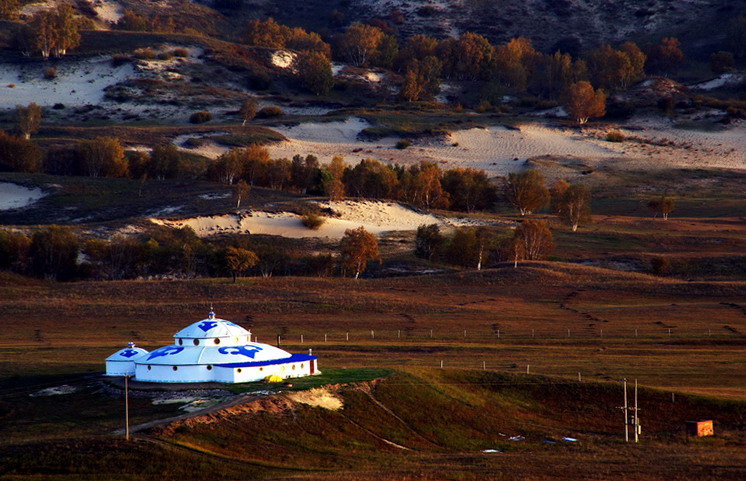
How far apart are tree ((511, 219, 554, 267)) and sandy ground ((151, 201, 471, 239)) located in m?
13.1

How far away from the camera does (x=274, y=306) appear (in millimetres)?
80562

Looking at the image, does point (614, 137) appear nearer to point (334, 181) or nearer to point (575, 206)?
point (575, 206)

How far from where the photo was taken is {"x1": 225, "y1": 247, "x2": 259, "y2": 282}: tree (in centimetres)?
9338

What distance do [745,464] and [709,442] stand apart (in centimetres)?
653

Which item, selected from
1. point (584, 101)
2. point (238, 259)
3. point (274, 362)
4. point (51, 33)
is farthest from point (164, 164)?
point (274, 362)

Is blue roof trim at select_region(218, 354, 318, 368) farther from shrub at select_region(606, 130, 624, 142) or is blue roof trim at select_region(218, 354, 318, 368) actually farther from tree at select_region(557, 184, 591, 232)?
shrub at select_region(606, 130, 624, 142)

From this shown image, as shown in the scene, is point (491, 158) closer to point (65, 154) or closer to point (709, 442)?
point (65, 154)

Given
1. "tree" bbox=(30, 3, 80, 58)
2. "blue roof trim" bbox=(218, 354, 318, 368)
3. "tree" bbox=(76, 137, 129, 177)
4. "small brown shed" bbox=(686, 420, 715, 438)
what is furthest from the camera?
"tree" bbox=(30, 3, 80, 58)

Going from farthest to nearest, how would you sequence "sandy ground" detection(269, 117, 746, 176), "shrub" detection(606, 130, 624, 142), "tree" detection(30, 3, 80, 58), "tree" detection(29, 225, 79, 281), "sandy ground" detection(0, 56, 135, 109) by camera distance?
1. "tree" detection(30, 3, 80, 58)
2. "sandy ground" detection(0, 56, 135, 109)
3. "shrub" detection(606, 130, 624, 142)
4. "sandy ground" detection(269, 117, 746, 176)
5. "tree" detection(29, 225, 79, 281)

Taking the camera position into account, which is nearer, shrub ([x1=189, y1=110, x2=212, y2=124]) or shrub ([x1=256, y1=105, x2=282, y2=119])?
shrub ([x1=189, y1=110, x2=212, y2=124])

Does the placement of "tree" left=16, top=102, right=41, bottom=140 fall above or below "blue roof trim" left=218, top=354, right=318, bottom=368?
above

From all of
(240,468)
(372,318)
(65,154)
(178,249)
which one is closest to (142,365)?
(240,468)

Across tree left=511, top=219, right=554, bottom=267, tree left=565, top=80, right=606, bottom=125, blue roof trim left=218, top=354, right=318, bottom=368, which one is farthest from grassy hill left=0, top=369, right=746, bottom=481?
tree left=565, top=80, right=606, bottom=125

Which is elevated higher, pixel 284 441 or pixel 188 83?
pixel 188 83
